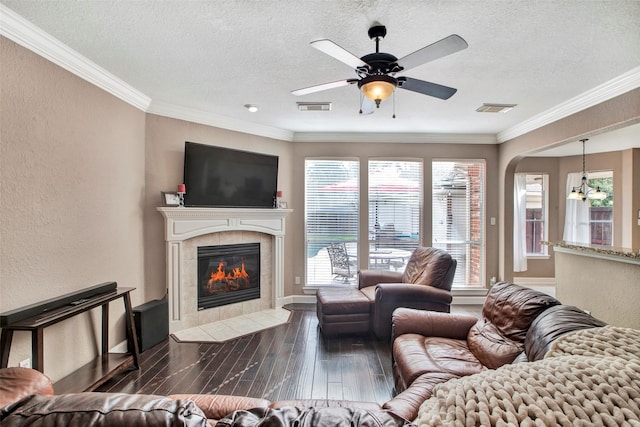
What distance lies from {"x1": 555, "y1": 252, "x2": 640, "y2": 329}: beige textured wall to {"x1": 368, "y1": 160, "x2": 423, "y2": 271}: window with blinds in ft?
6.54

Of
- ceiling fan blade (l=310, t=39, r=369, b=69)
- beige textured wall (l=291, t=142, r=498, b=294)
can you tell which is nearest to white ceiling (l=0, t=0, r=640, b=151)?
ceiling fan blade (l=310, t=39, r=369, b=69)

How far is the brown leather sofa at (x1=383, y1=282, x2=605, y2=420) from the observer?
1.58 meters

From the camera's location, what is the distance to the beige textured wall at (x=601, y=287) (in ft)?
9.87

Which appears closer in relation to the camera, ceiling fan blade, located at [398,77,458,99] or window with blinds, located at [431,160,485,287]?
ceiling fan blade, located at [398,77,458,99]

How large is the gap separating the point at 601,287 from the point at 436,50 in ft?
11.7

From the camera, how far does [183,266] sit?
147 inches

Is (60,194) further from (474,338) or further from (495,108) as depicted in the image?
(495,108)

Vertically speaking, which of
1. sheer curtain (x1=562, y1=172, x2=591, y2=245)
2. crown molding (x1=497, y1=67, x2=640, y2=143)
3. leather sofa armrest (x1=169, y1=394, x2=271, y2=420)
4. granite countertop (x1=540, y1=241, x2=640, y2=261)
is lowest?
leather sofa armrest (x1=169, y1=394, x2=271, y2=420)

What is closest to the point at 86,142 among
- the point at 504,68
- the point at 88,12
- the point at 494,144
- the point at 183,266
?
the point at 88,12

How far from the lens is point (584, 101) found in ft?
10.3

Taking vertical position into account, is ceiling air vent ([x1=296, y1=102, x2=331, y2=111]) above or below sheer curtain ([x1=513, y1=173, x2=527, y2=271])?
above

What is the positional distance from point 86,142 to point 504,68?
3772 millimetres

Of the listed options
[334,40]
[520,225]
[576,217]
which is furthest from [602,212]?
[334,40]

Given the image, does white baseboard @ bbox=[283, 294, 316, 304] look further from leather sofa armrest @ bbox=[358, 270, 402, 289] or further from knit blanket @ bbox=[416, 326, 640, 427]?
knit blanket @ bbox=[416, 326, 640, 427]
